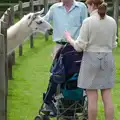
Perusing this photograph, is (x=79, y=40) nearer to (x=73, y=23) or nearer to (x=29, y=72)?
(x=73, y=23)

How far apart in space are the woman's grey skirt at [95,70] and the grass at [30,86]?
134cm

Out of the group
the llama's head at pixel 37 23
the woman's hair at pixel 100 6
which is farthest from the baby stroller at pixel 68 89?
the llama's head at pixel 37 23

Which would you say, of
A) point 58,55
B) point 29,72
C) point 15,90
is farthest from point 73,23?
point 29,72

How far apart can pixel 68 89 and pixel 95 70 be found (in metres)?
0.61

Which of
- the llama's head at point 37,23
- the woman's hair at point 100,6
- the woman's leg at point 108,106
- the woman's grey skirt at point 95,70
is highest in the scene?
the woman's hair at point 100,6

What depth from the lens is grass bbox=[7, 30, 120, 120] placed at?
737 cm

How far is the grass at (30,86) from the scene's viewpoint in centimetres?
737

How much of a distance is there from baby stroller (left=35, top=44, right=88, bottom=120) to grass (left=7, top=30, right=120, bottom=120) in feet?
2.21

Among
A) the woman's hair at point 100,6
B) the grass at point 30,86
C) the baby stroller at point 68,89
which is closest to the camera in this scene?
the woman's hair at point 100,6

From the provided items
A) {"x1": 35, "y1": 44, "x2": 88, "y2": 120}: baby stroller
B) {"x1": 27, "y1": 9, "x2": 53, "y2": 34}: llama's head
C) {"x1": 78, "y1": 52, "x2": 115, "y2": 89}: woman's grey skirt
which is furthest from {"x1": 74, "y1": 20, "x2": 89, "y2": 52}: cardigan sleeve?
{"x1": 27, "y1": 9, "x2": 53, "y2": 34}: llama's head

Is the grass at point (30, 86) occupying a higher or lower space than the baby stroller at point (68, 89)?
lower

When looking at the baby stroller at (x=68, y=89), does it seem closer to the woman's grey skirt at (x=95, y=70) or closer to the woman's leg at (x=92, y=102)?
the woman's grey skirt at (x=95, y=70)

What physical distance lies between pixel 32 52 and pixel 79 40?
8832 millimetres

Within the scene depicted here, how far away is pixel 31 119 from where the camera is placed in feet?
22.5
